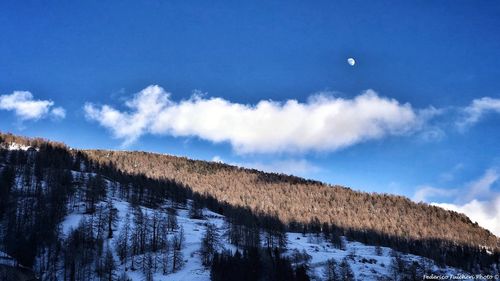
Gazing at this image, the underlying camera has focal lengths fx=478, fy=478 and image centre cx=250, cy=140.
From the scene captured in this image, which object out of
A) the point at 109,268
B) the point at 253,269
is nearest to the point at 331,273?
the point at 253,269

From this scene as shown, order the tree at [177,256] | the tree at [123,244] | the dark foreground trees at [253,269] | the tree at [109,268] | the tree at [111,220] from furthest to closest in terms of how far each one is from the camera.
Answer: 1. the tree at [111,220]
2. the tree at [123,244]
3. the tree at [177,256]
4. the dark foreground trees at [253,269]
5. the tree at [109,268]

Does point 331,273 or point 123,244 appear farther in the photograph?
point 123,244

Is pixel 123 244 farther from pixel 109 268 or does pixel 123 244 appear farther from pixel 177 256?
pixel 109 268

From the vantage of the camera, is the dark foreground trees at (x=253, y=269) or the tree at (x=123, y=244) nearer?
the dark foreground trees at (x=253, y=269)

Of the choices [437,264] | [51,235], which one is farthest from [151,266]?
[437,264]

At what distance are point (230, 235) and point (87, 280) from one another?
65730mm

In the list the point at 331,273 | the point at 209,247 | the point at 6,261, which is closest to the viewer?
the point at 6,261

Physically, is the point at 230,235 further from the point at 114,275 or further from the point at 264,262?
the point at 114,275

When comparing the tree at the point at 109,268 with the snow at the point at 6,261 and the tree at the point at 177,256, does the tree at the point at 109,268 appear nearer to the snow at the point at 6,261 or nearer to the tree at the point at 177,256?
the tree at the point at 177,256

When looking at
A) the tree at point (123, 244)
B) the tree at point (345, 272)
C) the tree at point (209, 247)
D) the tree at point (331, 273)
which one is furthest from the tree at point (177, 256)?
the tree at point (345, 272)

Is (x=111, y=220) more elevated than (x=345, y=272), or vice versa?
(x=111, y=220)

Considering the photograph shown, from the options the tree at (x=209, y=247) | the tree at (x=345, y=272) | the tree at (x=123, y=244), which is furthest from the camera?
the tree at (x=123, y=244)

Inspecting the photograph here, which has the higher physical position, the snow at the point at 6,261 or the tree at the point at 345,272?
the snow at the point at 6,261

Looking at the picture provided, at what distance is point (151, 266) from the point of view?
138750 mm
